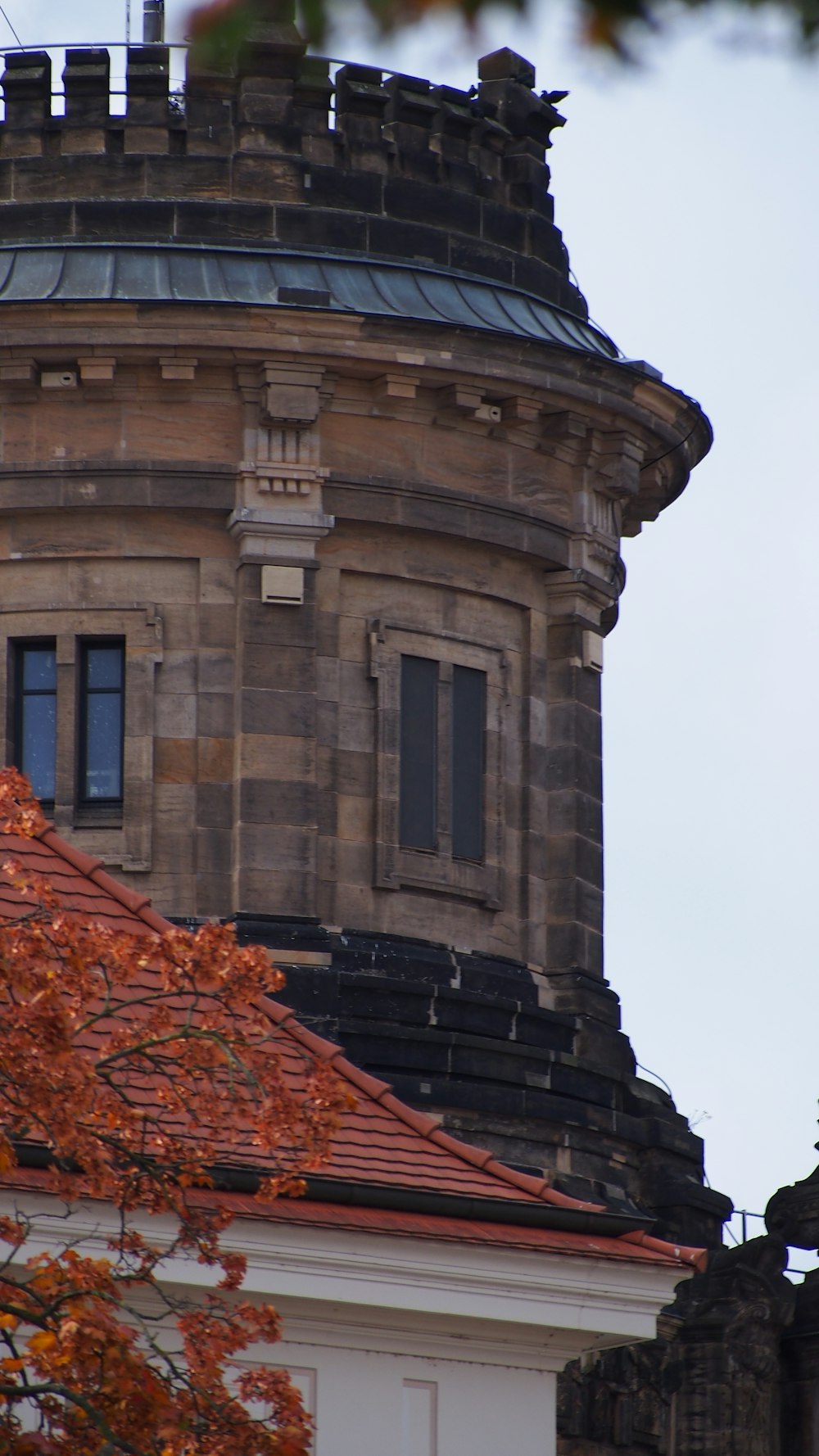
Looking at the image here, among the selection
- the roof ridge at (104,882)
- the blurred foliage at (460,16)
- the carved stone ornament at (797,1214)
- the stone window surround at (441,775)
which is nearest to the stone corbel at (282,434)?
the stone window surround at (441,775)

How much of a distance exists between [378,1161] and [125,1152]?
5.62m

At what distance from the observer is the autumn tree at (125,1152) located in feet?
35.1

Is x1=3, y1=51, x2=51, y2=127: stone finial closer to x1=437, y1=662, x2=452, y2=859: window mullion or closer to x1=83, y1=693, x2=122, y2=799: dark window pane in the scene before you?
x1=83, y1=693, x2=122, y2=799: dark window pane

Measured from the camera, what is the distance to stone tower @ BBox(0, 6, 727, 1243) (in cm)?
2612

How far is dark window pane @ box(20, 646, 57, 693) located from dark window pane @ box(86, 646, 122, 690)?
0.31m

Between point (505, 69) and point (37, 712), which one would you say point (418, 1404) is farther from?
point (505, 69)

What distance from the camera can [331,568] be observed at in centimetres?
2689

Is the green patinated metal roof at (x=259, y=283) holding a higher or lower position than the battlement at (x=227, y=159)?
lower

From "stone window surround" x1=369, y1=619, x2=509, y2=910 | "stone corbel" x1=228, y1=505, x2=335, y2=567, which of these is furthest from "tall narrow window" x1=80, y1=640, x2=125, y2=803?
"stone window surround" x1=369, y1=619, x2=509, y2=910

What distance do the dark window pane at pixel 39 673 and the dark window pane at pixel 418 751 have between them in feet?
10.2

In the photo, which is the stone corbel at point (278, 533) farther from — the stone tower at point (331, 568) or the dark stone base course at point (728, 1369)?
the dark stone base course at point (728, 1369)

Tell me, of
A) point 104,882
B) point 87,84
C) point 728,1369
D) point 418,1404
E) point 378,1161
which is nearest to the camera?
point 418,1404

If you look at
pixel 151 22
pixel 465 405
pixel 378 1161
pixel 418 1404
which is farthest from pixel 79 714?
pixel 418 1404

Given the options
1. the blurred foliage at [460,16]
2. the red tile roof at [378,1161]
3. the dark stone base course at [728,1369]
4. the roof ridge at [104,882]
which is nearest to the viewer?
the blurred foliage at [460,16]
